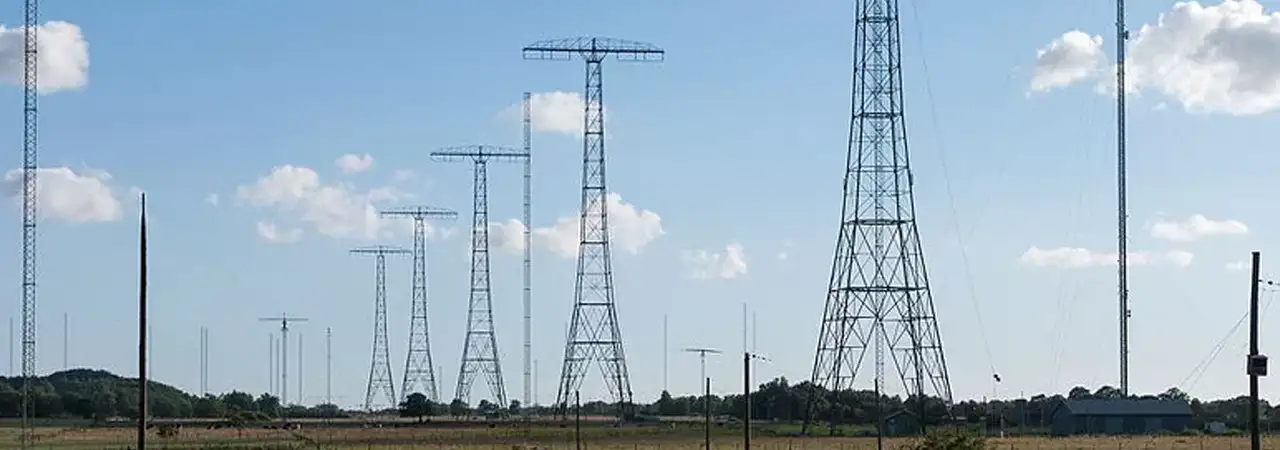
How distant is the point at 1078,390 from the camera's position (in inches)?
7077

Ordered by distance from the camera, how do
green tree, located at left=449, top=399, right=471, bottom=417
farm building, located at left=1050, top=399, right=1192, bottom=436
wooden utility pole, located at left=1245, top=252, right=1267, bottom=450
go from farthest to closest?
1. green tree, located at left=449, top=399, right=471, bottom=417
2. farm building, located at left=1050, top=399, right=1192, bottom=436
3. wooden utility pole, located at left=1245, top=252, right=1267, bottom=450

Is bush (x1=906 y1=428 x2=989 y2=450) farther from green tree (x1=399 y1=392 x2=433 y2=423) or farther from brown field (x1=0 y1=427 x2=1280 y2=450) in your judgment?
green tree (x1=399 y1=392 x2=433 y2=423)

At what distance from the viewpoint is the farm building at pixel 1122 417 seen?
138m

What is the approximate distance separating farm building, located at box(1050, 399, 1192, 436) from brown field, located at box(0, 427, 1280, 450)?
21523 mm

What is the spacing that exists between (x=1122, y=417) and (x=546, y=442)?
53155mm

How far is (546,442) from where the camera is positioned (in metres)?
103

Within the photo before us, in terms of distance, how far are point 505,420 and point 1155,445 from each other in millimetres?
72922

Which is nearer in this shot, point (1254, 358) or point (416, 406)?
point (1254, 358)

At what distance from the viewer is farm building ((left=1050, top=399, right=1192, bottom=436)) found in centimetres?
13800

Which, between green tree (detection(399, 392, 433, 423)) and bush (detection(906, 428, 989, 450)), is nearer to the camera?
bush (detection(906, 428, 989, 450))

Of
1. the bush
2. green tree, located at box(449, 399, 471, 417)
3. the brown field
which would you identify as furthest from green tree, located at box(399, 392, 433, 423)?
the bush

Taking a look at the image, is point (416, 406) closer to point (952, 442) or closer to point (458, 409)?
point (458, 409)

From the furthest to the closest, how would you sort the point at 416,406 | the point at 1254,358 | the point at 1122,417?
1. the point at 416,406
2. the point at 1122,417
3. the point at 1254,358

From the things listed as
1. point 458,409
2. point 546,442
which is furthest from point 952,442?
point 458,409
